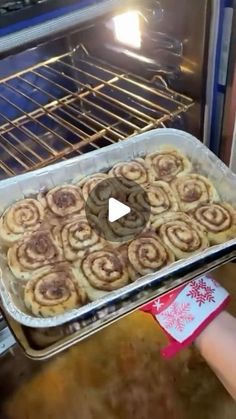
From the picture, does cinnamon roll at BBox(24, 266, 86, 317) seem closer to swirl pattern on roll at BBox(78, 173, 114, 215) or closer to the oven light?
swirl pattern on roll at BBox(78, 173, 114, 215)

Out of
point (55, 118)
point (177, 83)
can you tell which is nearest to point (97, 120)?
point (55, 118)

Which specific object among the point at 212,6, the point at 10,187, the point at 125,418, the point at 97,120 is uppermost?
the point at 212,6

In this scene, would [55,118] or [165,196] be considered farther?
[55,118]

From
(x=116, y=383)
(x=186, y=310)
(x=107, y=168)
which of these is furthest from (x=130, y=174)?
(x=116, y=383)

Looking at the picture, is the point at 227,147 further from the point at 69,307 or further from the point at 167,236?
the point at 69,307

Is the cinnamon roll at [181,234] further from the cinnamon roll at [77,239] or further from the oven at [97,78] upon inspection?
the oven at [97,78]

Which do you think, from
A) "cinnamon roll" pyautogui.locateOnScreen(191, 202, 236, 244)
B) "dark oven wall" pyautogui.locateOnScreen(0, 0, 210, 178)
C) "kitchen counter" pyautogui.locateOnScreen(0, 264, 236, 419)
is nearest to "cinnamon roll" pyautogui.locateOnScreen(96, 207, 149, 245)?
"cinnamon roll" pyautogui.locateOnScreen(191, 202, 236, 244)

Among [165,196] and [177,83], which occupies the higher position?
[177,83]
